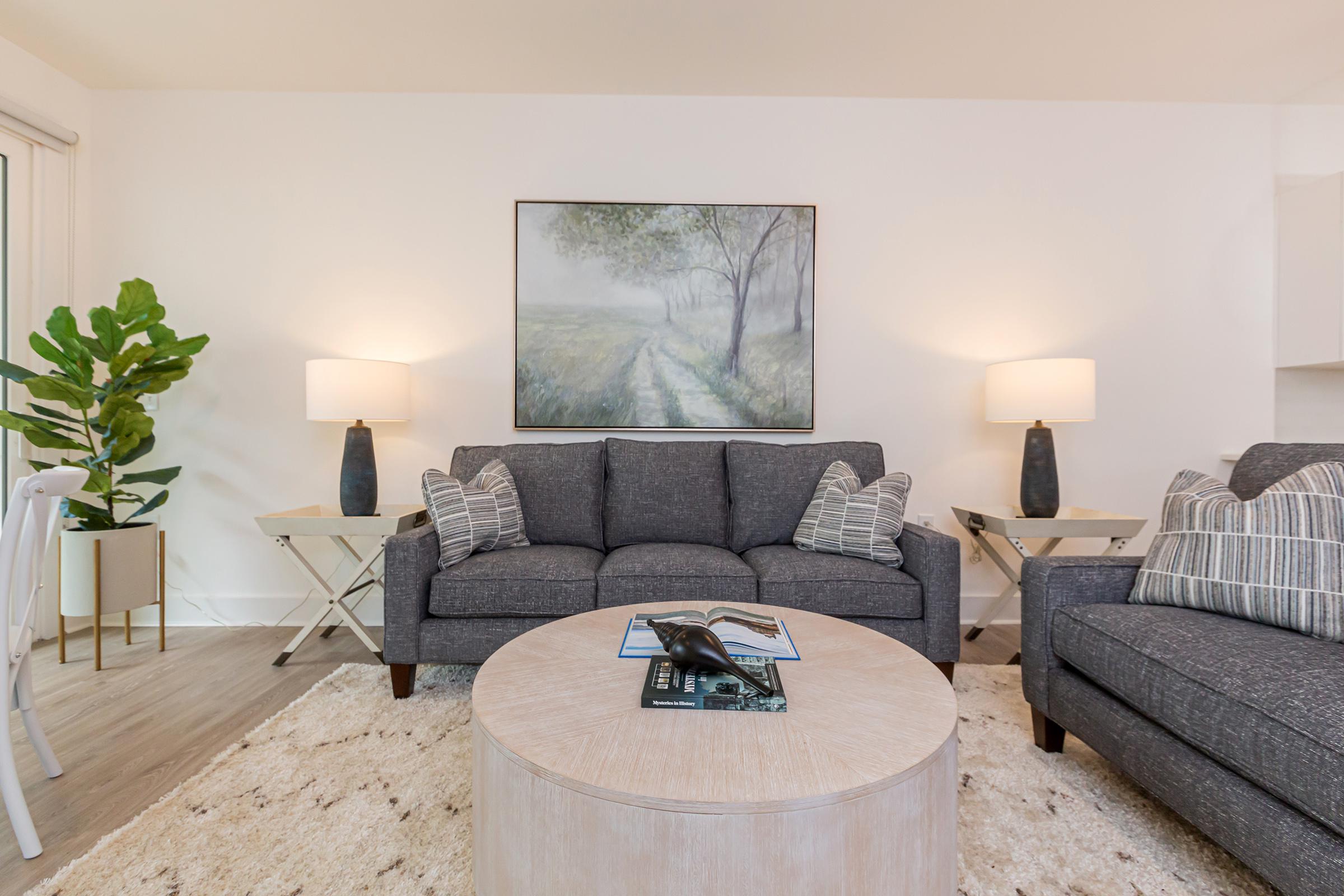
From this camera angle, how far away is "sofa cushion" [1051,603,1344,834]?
1.04 metres

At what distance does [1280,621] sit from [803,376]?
196 centimetres

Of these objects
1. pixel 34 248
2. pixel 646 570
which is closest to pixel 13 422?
pixel 34 248

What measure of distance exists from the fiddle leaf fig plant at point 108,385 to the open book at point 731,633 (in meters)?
2.44

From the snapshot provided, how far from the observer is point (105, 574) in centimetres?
250

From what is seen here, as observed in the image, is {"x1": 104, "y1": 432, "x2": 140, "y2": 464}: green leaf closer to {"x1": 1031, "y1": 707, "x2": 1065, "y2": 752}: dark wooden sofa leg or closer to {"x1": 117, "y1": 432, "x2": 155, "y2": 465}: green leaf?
{"x1": 117, "y1": 432, "x2": 155, "y2": 465}: green leaf

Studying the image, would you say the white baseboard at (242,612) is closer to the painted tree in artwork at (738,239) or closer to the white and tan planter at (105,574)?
the white and tan planter at (105,574)

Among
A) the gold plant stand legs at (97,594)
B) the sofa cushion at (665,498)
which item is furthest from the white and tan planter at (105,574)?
the sofa cushion at (665,498)

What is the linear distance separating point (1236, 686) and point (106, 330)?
3.83 m

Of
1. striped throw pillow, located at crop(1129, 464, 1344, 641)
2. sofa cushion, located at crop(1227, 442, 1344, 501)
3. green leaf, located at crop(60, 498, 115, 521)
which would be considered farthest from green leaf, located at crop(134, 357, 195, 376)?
sofa cushion, located at crop(1227, 442, 1344, 501)

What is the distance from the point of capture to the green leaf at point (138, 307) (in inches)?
103

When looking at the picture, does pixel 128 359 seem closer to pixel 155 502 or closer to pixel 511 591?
pixel 155 502

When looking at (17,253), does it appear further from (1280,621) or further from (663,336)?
(1280,621)

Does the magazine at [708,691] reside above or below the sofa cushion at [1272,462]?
below

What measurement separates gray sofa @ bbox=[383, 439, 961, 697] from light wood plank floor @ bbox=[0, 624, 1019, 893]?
502 mm
